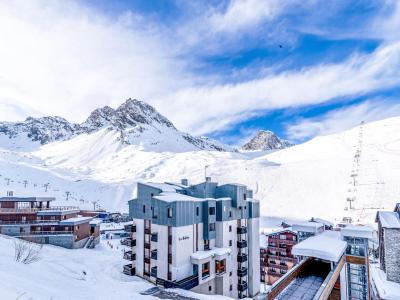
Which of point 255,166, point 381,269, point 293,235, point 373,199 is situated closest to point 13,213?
point 293,235

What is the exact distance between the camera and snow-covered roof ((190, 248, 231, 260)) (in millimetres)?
31500

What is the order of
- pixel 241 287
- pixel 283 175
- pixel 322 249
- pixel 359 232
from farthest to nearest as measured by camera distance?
pixel 283 175 < pixel 241 287 < pixel 359 232 < pixel 322 249

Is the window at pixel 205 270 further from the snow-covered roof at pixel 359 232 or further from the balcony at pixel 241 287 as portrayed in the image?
the snow-covered roof at pixel 359 232

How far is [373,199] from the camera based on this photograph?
8131 centimetres

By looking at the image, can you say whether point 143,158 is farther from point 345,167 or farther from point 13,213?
point 13,213

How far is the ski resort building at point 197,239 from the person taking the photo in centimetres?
3075

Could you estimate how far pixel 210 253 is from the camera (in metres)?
32.7

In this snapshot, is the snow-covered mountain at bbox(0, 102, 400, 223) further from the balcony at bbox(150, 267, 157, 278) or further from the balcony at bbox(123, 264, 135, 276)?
the balcony at bbox(150, 267, 157, 278)

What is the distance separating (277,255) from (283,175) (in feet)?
219

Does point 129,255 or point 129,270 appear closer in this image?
point 129,270

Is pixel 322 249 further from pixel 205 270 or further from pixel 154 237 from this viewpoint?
pixel 154 237

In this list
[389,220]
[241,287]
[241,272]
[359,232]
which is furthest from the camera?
[241,272]

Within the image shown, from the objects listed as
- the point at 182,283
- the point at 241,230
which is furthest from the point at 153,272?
the point at 241,230

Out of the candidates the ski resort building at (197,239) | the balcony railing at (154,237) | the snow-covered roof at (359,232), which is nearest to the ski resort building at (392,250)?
the snow-covered roof at (359,232)
